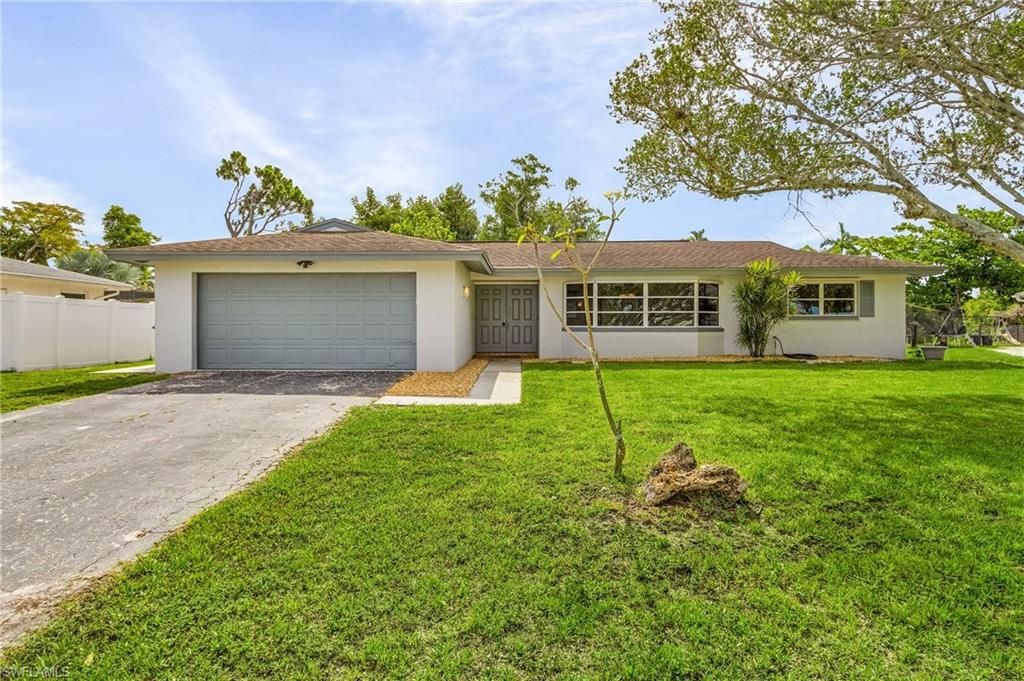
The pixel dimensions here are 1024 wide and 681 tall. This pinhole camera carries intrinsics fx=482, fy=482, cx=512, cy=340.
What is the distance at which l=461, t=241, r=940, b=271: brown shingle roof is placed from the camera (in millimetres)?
13484

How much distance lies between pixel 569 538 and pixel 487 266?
893cm

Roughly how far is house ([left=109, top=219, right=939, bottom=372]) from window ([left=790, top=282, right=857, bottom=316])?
0.13 feet

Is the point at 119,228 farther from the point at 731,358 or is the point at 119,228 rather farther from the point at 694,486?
the point at 694,486

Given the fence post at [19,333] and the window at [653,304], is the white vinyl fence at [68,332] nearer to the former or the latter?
the fence post at [19,333]

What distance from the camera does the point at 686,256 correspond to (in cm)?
1484

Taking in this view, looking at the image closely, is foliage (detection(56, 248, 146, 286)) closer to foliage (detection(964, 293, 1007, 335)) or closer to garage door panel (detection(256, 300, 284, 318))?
garage door panel (detection(256, 300, 284, 318))

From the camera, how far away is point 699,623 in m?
2.31

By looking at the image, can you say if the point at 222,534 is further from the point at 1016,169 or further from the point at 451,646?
the point at 1016,169

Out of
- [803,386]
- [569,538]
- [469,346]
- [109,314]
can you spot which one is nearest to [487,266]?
[469,346]

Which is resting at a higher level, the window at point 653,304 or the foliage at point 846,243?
the foliage at point 846,243

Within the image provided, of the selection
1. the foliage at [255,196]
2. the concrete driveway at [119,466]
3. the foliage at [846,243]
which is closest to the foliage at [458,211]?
the foliage at [255,196]

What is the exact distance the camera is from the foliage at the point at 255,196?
31141 millimetres

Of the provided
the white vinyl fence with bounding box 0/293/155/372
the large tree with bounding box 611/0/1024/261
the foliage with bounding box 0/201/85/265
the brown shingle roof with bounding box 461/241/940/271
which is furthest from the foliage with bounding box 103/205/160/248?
the large tree with bounding box 611/0/1024/261

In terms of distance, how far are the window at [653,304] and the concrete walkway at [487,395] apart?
412 cm
